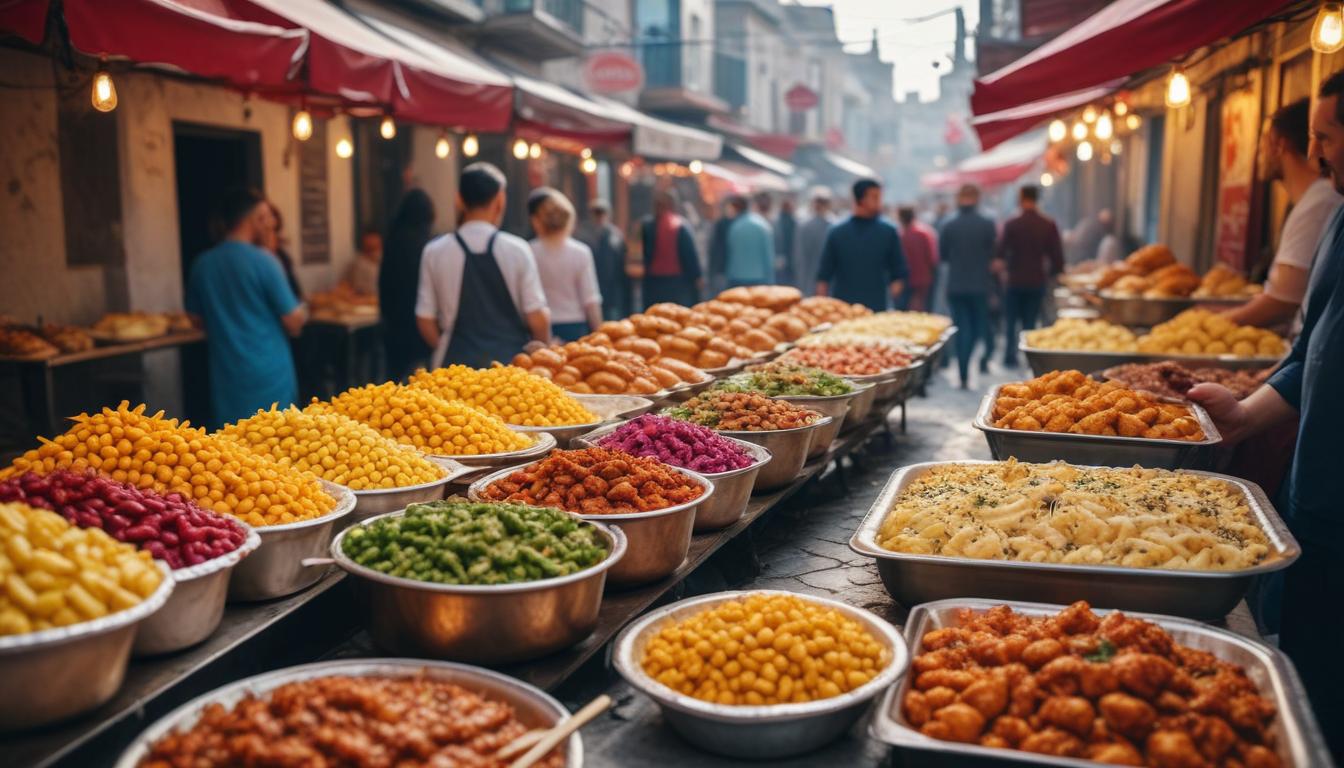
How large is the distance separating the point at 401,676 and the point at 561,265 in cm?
570

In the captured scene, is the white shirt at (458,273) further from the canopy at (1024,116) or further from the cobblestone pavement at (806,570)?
the canopy at (1024,116)

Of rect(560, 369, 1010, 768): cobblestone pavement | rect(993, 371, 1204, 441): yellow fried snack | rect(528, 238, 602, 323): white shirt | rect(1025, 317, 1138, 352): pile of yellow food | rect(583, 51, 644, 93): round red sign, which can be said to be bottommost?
rect(560, 369, 1010, 768): cobblestone pavement

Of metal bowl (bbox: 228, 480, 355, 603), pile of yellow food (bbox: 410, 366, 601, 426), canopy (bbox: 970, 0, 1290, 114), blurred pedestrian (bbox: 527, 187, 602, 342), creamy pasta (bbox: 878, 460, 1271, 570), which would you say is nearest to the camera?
metal bowl (bbox: 228, 480, 355, 603)

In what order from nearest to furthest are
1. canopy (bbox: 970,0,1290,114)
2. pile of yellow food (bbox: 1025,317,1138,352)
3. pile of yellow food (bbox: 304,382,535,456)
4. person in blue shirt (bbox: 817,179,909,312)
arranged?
1. pile of yellow food (bbox: 304,382,535,456)
2. canopy (bbox: 970,0,1290,114)
3. pile of yellow food (bbox: 1025,317,1138,352)
4. person in blue shirt (bbox: 817,179,909,312)

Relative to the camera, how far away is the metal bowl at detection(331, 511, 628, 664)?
104 inches

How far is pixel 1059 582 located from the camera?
9.76 feet

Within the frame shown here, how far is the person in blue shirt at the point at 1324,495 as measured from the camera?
322 cm

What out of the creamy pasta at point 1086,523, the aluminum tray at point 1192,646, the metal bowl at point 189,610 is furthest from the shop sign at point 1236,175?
the metal bowl at point 189,610

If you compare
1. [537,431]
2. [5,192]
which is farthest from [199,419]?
[537,431]

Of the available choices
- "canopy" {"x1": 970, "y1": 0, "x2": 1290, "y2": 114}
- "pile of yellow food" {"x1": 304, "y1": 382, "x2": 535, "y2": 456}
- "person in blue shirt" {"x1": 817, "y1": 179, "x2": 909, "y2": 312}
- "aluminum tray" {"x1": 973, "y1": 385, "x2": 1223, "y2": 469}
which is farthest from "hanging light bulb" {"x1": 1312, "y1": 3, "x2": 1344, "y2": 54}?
"person in blue shirt" {"x1": 817, "y1": 179, "x2": 909, "y2": 312}

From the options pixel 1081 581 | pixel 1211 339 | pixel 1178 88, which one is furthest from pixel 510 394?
pixel 1178 88

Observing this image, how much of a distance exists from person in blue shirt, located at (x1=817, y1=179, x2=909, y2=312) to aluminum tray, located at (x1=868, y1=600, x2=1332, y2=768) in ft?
24.1

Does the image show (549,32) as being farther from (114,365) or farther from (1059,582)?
(1059,582)

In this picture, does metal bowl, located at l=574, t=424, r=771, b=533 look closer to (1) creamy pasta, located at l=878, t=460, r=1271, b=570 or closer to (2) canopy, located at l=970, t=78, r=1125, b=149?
(1) creamy pasta, located at l=878, t=460, r=1271, b=570
